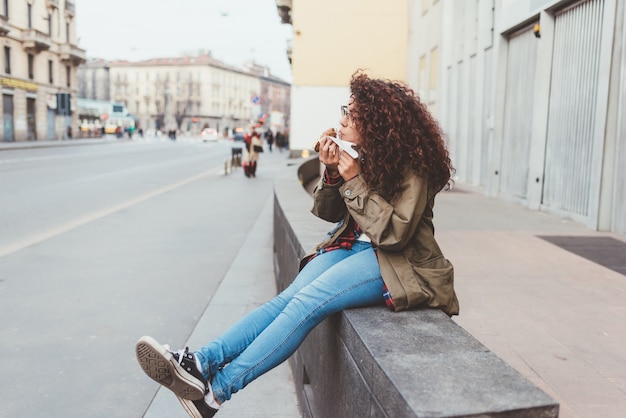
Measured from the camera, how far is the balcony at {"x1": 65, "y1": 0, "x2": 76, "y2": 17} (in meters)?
56.6

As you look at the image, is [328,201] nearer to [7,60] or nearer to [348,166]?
[348,166]

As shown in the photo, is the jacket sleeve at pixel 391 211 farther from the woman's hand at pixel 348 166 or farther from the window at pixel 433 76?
the window at pixel 433 76

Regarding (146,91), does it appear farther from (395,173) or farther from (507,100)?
(395,173)

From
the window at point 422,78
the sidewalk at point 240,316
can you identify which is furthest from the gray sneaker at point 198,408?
the window at point 422,78

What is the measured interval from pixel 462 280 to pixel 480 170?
966 centimetres

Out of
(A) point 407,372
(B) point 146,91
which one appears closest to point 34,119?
(A) point 407,372

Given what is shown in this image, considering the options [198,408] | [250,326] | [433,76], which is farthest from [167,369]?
[433,76]

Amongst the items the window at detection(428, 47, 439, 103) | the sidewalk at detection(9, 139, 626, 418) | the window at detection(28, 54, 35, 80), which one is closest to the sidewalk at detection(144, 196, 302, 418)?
the sidewalk at detection(9, 139, 626, 418)

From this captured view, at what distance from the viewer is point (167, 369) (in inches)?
95.7

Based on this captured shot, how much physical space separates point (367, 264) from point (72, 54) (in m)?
58.7

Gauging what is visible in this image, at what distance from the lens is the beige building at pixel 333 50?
106 ft

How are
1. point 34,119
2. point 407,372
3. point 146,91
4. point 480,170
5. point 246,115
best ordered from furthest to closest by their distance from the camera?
1. point 246,115
2. point 146,91
3. point 34,119
4. point 480,170
5. point 407,372

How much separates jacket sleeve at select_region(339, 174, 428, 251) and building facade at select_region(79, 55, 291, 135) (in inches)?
4454

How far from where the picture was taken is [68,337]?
4203 millimetres
